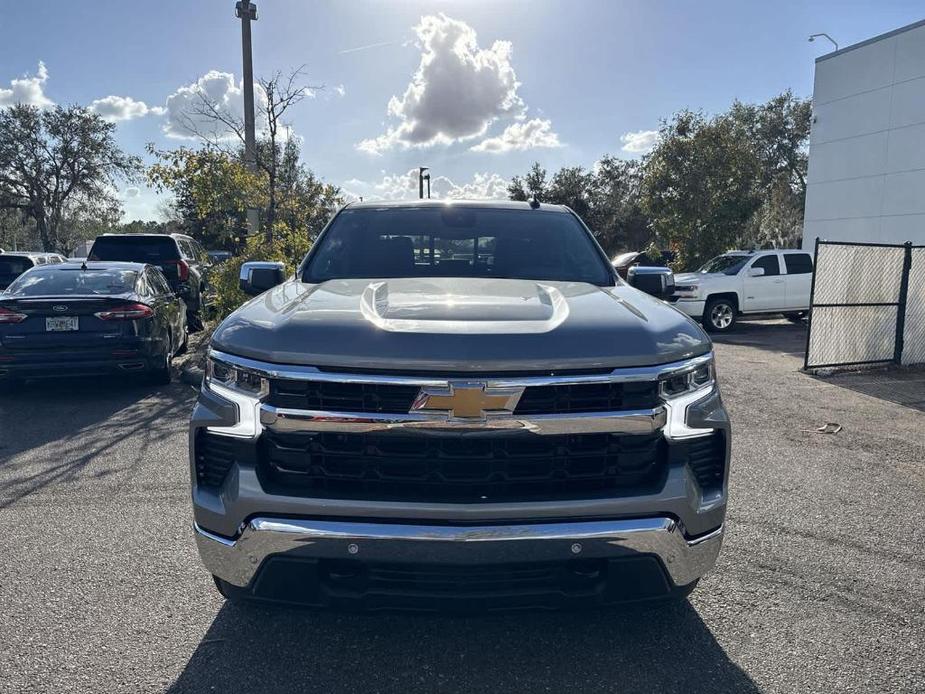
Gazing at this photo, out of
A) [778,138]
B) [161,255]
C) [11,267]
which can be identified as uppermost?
[778,138]

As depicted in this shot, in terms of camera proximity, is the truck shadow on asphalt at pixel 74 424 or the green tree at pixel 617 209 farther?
the green tree at pixel 617 209

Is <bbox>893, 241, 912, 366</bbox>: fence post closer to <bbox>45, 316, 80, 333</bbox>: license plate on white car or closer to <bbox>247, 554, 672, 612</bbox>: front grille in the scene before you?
<bbox>247, 554, 672, 612</bbox>: front grille

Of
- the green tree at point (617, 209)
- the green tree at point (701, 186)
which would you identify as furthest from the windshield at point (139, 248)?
the green tree at point (617, 209)

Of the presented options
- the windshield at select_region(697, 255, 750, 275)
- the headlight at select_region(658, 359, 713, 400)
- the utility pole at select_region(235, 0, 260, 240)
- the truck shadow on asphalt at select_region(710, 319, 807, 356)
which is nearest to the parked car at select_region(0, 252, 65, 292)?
the utility pole at select_region(235, 0, 260, 240)

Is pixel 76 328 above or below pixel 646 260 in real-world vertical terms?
below

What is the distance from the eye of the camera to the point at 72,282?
7.88m

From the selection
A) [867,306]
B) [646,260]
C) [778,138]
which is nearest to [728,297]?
[867,306]

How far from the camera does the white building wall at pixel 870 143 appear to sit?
52.7 feet

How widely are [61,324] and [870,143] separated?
18.4 metres

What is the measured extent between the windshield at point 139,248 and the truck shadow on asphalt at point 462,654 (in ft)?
34.3

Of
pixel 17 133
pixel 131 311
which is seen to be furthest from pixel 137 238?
pixel 17 133

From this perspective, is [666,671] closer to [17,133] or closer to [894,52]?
[894,52]

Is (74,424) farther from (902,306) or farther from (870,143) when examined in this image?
(870,143)

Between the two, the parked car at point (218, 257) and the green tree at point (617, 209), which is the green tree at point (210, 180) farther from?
the green tree at point (617, 209)
